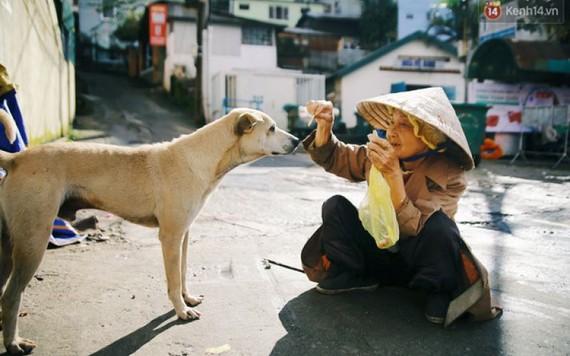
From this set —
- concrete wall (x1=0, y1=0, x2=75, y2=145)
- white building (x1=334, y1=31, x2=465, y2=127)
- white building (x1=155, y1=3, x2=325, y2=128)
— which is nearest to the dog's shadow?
concrete wall (x1=0, y1=0, x2=75, y2=145)

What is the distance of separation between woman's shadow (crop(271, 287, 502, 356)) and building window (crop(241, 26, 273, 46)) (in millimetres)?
25287

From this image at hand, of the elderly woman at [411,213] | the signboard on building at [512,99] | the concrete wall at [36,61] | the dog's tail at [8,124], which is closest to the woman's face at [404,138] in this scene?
the elderly woman at [411,213]

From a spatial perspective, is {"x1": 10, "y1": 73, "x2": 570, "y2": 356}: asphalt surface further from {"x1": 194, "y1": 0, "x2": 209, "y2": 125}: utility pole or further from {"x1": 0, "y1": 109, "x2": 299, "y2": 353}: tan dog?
{"x1": 194, "y1": 0, "x2": 209, "y2": 125}: utility pole

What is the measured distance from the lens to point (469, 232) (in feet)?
17.2

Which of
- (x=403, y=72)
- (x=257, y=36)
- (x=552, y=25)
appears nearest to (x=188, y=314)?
(x=552, y=25)

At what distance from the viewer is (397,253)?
10.2 ft

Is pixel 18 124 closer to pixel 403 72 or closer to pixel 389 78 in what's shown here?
pixel 389 78

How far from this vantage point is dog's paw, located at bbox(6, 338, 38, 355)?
2.38m

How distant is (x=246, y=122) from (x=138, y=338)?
166 centimetres

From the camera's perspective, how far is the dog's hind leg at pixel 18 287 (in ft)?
7.88

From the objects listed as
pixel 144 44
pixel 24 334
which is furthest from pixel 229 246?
pixel 144 44

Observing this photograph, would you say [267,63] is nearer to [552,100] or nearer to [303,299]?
[552,100]

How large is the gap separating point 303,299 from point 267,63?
1008 inches

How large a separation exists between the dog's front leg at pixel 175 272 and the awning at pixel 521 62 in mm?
13558
